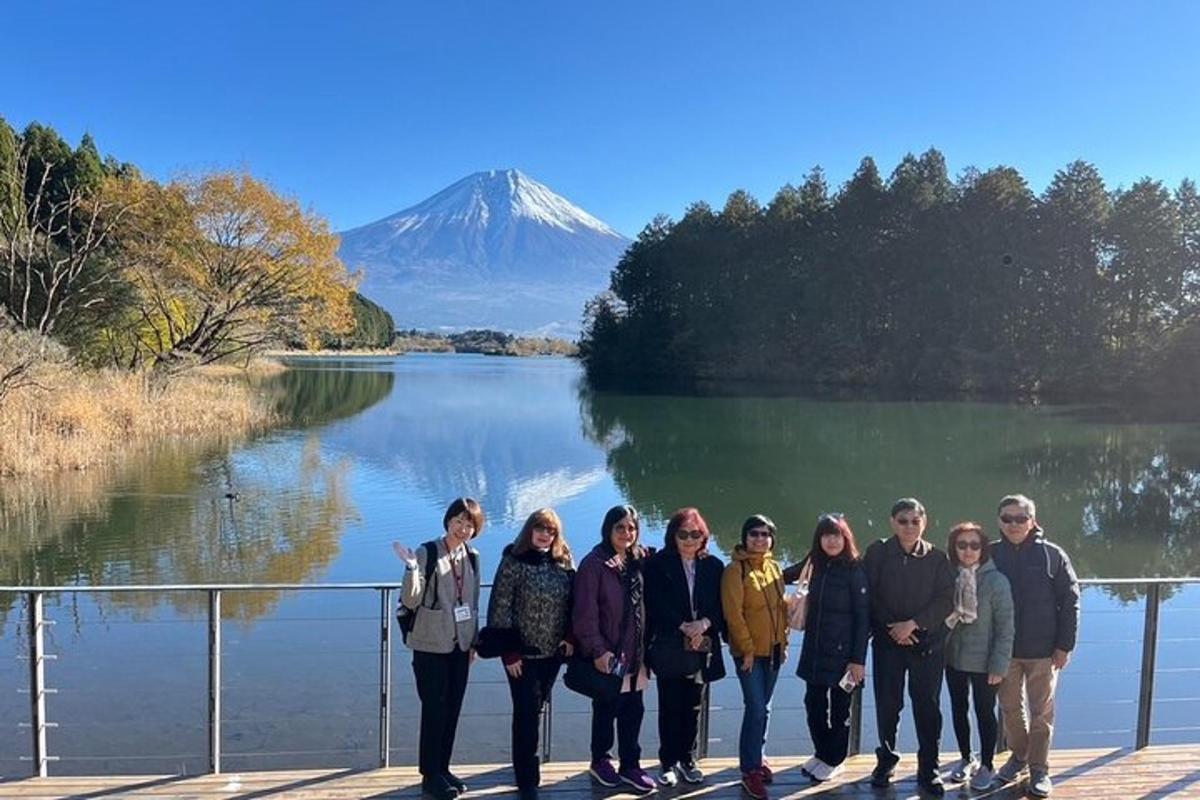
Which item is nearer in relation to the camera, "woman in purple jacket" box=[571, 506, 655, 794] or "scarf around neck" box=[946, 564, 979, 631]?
"woman in purple jacket" box=[571, 506, 655, 794]

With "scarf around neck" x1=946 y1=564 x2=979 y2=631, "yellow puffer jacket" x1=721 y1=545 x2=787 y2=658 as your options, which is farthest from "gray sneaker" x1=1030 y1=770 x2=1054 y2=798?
"yellow puffer jacket" x1=721 y1=545 x2=787 y2=658

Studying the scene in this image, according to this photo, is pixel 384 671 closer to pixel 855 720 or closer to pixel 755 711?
pixel 755 711

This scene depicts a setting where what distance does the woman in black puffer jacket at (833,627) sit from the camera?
412 cm

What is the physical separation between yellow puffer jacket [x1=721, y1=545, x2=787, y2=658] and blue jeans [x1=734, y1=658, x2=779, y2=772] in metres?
0.10

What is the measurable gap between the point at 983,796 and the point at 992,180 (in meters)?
48.3

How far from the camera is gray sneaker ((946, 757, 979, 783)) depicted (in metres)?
4.23

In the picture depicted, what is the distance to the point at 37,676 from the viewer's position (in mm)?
4176

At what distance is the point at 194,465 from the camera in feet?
61.0

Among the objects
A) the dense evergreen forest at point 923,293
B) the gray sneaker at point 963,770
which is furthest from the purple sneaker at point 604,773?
the dense evergreen forest at point 923,293

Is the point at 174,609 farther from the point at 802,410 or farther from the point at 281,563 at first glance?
the point at 802,410

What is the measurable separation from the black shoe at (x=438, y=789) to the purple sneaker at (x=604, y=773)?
625 mm

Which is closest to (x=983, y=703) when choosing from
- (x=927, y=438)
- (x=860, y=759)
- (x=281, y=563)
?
(x=860, y=759)

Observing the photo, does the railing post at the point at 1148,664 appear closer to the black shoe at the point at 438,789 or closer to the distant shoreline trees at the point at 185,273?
the black shoe at the point at 438,789

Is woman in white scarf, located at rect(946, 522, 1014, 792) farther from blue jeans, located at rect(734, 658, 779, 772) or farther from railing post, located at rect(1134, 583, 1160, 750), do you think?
railing post, located at rect(1134, 583, 1160, 750)
